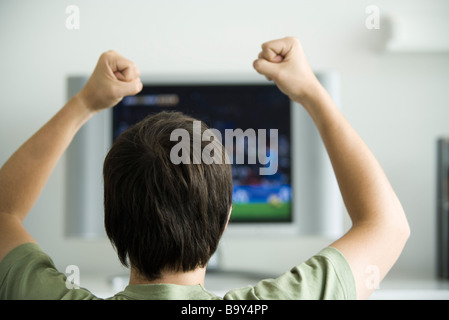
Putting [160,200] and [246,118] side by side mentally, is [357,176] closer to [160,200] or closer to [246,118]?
[160,200]

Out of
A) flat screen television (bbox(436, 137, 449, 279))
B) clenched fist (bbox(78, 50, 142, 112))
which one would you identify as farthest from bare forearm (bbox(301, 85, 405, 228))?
flat screen television (bbox(436, 137, 449, 279))

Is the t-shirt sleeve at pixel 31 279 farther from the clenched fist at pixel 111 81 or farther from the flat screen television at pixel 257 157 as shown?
the flat screen television at pixel 257 157

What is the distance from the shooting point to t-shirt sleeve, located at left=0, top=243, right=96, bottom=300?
Answer: 521mm

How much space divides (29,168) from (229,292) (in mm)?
304

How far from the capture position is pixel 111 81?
642 mm

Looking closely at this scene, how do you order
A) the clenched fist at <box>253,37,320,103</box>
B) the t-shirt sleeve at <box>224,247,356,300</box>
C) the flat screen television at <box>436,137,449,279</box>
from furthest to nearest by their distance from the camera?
the flat screen television at <box>436,137,449,279</box> → the clenched fist at <box>253,37,320,103</box> → the t-shirt sleeve at <box>224,247,356,300</box>

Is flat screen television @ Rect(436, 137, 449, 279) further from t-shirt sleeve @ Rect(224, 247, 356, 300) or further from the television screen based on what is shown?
t-shirt sleeve @ Rect(224, 247, 356, 300)

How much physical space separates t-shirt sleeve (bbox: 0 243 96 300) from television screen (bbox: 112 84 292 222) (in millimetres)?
1160

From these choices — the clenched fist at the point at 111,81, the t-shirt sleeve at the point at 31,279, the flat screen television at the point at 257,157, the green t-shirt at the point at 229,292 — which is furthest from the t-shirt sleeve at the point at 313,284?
the flat screen television at the point at 257,157

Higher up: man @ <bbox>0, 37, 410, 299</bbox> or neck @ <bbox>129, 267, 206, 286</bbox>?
man @ <bbox>0, 37, 410, 299</bbox>
